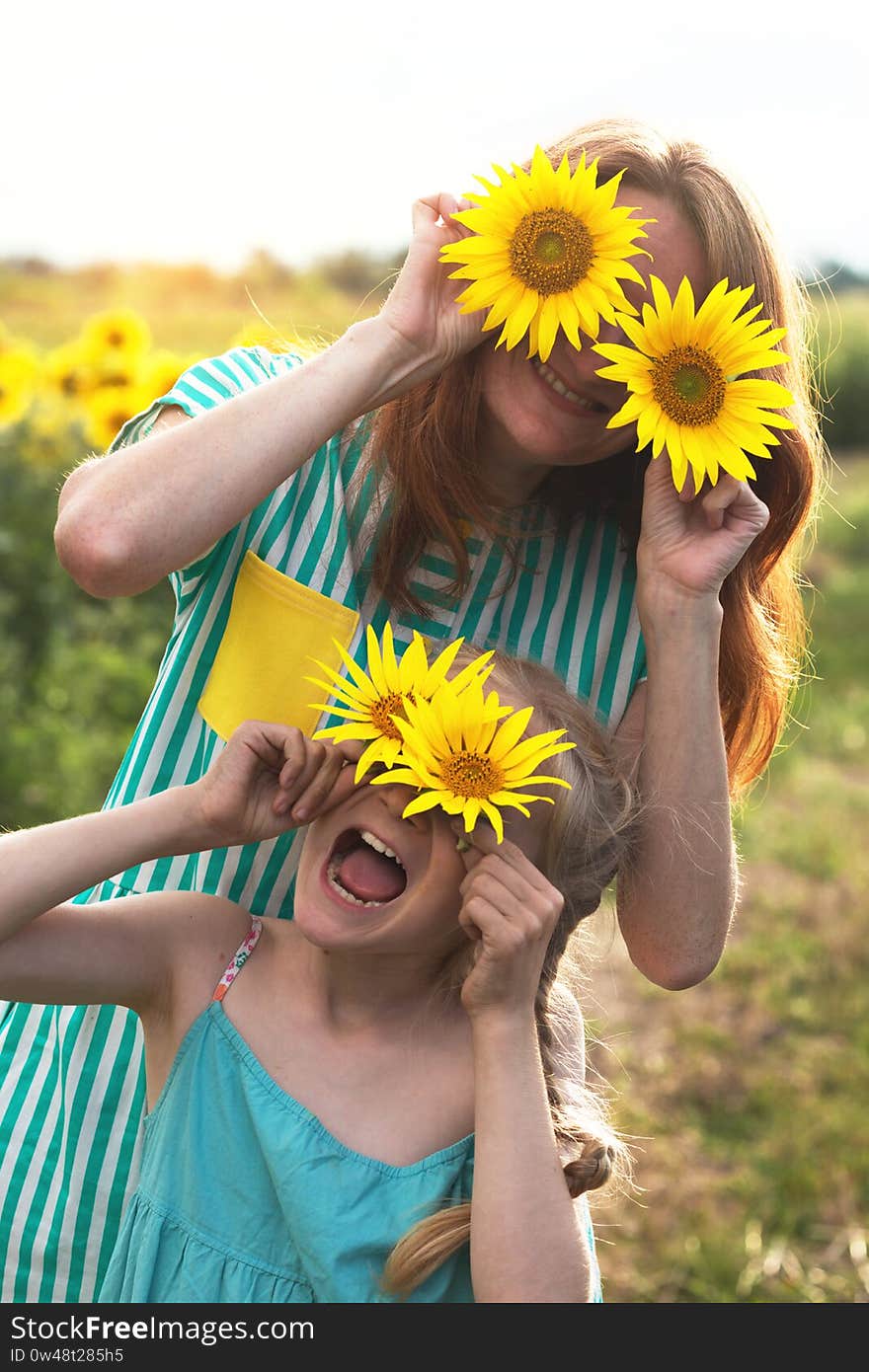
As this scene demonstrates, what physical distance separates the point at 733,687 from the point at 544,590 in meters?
0.34

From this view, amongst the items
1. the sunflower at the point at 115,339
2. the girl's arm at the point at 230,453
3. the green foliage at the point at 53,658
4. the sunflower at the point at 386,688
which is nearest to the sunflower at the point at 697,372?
the girl's arm at the point at 230,453

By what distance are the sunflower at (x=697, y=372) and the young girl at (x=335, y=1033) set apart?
0.40m

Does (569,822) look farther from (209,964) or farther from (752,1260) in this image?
(752,1260)

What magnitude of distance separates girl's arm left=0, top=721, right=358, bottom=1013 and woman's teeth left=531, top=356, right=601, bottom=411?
0.55 m

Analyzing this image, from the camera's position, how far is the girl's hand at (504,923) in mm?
1768

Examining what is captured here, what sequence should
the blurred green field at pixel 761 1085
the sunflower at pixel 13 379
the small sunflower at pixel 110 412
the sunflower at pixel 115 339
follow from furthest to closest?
the sunflower at pixel 13 379, the sunflower at pixel 115 339, the small sunflower at pixel 110 412, the blurred green field at pixel 761 1085

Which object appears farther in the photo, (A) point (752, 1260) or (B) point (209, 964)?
(A) point (752, 1260)

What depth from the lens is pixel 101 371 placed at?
554cm

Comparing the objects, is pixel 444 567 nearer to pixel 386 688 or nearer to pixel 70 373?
pixel 386 688

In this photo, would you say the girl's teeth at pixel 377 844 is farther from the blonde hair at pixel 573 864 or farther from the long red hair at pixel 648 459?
the long red hair at pixel 648 459

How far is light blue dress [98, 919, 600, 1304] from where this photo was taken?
184 cm

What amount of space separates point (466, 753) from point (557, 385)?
1.74 feet

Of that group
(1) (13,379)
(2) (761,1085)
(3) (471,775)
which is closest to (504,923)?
(3) (471,775)
